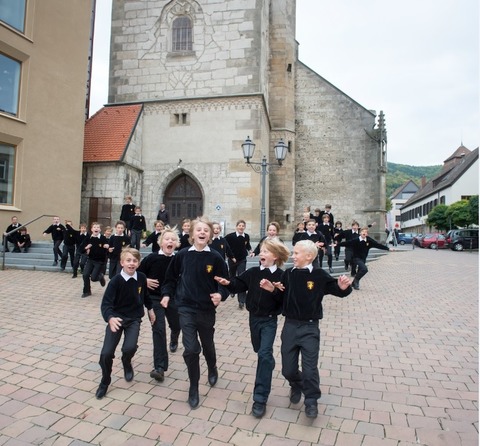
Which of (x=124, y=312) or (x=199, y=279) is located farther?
(x=124, y=312)

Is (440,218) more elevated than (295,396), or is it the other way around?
(440,218)

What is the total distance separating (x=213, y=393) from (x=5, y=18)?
15900 millimetres

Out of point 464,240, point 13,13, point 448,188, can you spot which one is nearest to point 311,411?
point 13,13

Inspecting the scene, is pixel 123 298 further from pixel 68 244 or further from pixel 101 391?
pixel 68 244

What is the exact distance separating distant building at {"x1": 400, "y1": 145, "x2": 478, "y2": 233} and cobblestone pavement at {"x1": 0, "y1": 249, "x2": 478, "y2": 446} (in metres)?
46.8

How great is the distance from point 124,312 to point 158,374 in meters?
0.76

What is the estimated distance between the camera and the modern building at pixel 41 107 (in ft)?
45.7

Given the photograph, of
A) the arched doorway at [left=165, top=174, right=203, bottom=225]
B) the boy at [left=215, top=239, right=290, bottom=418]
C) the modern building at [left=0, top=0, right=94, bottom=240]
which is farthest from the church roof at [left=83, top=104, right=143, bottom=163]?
the boy at [left=215, top=239, right=290, bottom=418]

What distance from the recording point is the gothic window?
1890 cm

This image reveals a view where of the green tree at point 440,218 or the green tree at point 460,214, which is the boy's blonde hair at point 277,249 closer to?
the green tree at point 460,214

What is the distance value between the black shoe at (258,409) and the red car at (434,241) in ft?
108

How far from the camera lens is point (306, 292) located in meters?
3.47

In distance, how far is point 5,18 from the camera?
1377 cm

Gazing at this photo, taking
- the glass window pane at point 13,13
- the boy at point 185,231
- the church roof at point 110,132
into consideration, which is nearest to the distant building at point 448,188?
the church roof at point 110,132
